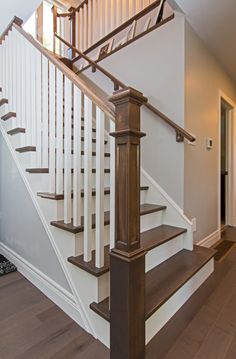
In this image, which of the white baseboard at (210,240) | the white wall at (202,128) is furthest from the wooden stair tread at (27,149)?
the white baseboard at (210,240)

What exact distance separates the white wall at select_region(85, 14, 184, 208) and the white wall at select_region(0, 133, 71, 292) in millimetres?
1273

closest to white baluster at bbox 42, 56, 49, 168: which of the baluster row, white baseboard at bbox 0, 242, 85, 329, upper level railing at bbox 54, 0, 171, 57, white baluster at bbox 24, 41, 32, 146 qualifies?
the baluster row

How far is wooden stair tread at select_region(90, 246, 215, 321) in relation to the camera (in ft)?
4.30

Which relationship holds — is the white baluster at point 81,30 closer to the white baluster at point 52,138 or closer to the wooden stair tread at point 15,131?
the wooden stair tread at point 15,131

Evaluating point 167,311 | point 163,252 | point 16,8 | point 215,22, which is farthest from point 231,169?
point 16,8

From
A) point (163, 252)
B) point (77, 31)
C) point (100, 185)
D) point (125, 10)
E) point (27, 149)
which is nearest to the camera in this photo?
point (100, 185)

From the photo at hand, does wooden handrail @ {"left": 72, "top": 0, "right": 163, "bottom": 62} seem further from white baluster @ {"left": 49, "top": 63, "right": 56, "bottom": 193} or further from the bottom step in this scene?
the bottom step

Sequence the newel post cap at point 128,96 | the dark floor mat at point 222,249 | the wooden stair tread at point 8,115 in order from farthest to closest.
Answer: the dark floor mat at point 222,249 < the wooden stair tread at point 8,115 < the newel post cap at point 128,96

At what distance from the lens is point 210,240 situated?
283 centimetres

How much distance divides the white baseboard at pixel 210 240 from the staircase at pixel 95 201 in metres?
0.59

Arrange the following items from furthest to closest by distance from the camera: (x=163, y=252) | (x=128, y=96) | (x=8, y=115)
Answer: (x=8, y=115)
(x=163, y=252)
(x=128, y=96)

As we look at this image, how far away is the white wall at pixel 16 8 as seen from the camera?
246 cm

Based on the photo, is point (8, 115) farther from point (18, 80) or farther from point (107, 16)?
point (107, 16)

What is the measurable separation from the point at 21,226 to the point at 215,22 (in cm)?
266
